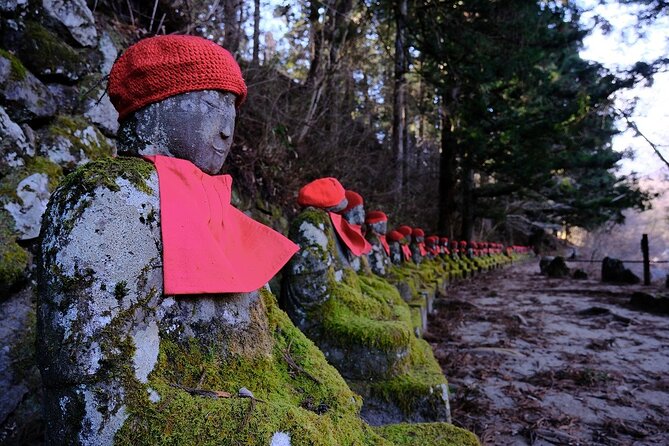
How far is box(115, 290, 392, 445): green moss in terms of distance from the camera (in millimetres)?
972

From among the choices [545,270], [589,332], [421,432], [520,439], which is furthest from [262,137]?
[545,270]

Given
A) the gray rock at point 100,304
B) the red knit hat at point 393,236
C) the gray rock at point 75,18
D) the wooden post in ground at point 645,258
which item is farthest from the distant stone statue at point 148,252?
the wooden post in ground at point 645,258

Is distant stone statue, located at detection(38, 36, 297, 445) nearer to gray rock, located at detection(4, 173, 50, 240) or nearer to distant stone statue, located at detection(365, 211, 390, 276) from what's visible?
gray rock, located at detection(4, 173, 50, 240)

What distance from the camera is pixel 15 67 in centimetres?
257

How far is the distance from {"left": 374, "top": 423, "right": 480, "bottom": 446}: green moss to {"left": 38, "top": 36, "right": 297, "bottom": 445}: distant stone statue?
1.91ft

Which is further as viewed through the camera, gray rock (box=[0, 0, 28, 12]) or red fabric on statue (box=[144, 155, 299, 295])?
gray rock (box=[0, 0, 28, 12])

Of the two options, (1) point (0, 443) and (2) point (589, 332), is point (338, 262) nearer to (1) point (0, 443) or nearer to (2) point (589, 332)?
(1) point (0, 443)

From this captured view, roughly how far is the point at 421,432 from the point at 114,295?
114 centimetres

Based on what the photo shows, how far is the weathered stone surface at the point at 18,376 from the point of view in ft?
6.68

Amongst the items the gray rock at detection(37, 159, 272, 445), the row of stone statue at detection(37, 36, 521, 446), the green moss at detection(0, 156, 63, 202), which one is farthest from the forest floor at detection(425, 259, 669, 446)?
the green moss at detection(0, 156, 63, 202)

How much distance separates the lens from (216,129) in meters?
1.39

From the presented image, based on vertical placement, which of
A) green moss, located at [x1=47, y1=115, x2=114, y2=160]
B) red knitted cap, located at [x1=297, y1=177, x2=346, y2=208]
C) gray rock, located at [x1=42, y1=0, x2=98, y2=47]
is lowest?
red knitted cap, located at [x1=297, y1=177, x2=346, y2=208]

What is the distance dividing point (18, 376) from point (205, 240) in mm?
1667

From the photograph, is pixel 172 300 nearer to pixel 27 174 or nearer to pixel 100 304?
pixel 100 304
